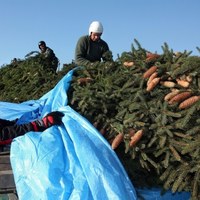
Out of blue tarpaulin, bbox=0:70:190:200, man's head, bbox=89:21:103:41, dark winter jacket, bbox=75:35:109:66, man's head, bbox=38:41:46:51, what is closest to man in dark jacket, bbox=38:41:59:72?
man's head, bbox=38:41:46:51

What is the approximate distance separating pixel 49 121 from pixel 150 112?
115cm

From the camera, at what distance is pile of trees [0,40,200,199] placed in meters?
4.42

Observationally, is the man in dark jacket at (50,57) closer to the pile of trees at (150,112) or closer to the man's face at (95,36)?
the man's face at (95,36)

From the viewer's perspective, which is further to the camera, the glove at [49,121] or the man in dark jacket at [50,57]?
the man in dark jacket at [50,57]

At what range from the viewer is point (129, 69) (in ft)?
18.0

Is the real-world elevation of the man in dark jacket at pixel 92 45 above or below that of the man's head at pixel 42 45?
below

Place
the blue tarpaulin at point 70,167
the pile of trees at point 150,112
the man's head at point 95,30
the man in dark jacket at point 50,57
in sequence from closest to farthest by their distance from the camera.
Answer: the blue tarpaulin at point 70,167 < the pile of trees at point 150,112 < the man's head at point 95,30 < the man in dark jacket at point 50,57

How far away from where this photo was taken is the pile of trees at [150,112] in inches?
174

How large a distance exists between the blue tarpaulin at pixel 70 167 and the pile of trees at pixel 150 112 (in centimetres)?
25

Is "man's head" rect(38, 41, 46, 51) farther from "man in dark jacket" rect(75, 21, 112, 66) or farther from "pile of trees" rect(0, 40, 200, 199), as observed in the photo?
"pile of trees" rect(0, 40, 200, 199)

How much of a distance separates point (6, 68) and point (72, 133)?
23.0ft

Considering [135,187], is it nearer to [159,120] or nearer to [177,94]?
[159,120]

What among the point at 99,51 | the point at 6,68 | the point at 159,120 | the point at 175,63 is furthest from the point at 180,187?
the point at 6,68

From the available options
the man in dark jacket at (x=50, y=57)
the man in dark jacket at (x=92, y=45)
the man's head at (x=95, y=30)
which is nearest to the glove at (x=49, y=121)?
the man in dark jacket at (x=92, y=45)
